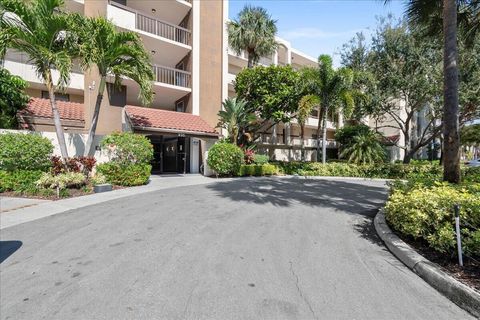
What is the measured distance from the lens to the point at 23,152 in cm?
1038

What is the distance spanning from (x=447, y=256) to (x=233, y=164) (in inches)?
529

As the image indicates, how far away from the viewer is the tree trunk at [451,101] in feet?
20.7

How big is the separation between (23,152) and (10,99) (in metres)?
4.63

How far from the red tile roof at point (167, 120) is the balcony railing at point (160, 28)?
568 cm

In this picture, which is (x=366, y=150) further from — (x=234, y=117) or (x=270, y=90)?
(x=234, y=117)

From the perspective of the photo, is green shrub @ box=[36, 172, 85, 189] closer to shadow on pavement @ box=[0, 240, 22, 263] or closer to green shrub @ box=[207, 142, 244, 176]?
shadow on pavement @ box=[0, 240, 22, 263]

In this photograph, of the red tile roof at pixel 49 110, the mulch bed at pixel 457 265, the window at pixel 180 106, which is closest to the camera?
the mulch bed at pixel 457 265

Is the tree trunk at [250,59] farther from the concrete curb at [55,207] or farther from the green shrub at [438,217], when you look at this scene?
the green shrub at [438,217]

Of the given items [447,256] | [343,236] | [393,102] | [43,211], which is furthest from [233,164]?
[393,102]

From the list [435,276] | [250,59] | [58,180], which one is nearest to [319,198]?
[435,276]

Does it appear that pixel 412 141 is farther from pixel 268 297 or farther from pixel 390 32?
pixel 268 297

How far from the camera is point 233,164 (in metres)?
17.0

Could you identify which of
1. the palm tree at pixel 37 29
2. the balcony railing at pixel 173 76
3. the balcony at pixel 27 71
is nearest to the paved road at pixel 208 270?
the palm tree at pixel 37 29

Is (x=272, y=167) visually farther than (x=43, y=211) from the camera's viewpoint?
Yes
